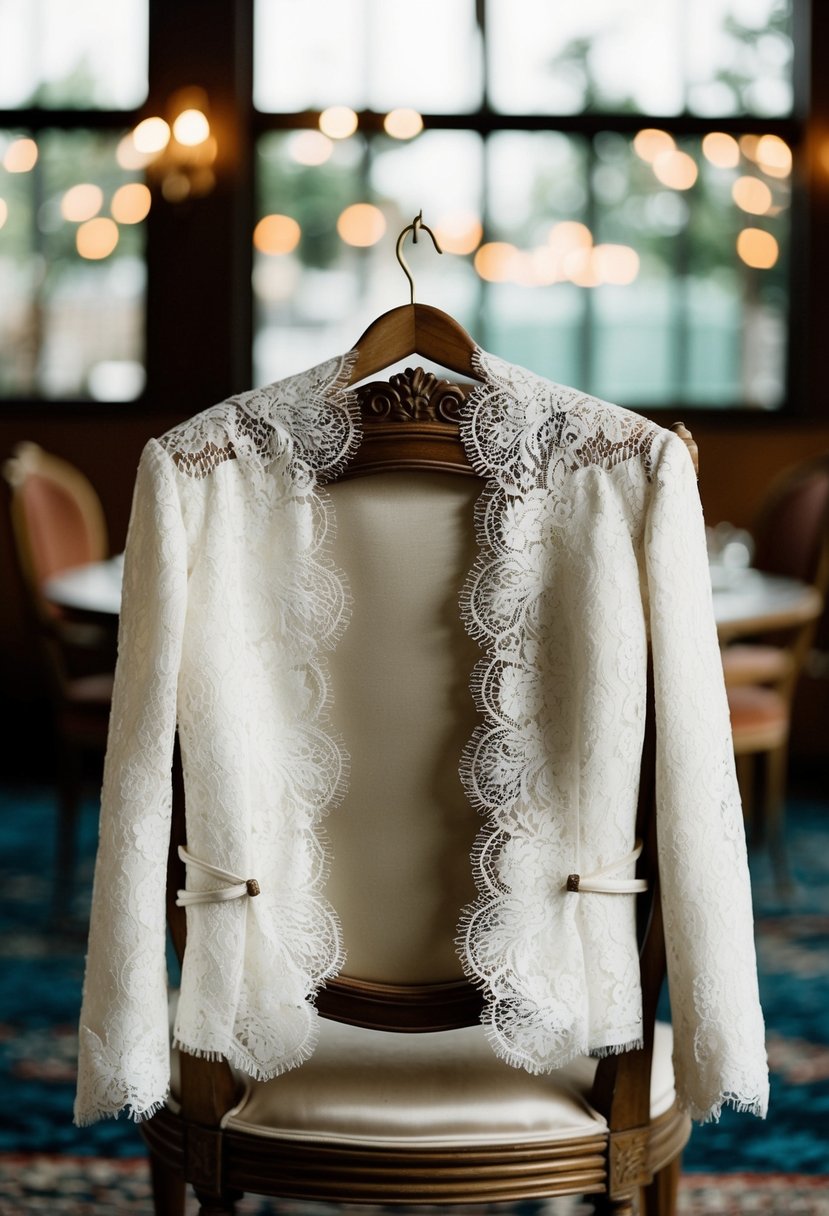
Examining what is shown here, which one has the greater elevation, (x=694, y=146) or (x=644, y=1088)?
(x=694, y=146)

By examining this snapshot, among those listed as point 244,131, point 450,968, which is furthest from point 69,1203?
point 244,131

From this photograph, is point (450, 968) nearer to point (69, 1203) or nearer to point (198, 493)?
point (198, 493)

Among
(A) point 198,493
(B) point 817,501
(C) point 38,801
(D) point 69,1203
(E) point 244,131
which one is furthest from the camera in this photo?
(E) point 244,131

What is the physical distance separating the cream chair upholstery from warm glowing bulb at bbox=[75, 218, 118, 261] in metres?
4.22

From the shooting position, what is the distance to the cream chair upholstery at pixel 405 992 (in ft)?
3.75

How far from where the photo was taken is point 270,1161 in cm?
117

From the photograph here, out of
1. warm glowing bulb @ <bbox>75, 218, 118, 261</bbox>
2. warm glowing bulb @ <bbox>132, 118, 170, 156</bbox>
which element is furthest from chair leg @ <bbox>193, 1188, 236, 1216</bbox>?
warm glowing bulb @ <bbox>75, 218, 118, 261</bbox>

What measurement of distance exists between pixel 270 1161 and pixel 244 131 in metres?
4.35

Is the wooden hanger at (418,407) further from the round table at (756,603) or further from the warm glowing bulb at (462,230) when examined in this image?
the warm glowing bulb at (462,230)

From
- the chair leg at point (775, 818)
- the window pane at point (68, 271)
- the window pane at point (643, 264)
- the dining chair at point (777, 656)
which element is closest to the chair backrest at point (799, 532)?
the dining chair at point (777, 656)

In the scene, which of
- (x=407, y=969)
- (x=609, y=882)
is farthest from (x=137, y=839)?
(x=609, y=882)

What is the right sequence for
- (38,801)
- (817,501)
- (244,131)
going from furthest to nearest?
(244,131) → (38,801) → (817,501)

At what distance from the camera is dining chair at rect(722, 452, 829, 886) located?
3.21m

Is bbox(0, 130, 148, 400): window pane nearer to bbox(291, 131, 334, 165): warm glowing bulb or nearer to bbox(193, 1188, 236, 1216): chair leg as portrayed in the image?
bbox(291, 131, 334, 165): warm glowing bulb
